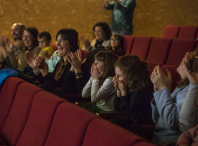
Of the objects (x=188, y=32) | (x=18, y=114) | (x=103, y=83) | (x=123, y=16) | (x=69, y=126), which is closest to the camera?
(x=69, y=126)

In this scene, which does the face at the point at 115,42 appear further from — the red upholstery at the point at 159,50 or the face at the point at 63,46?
the face at the point at 63,46

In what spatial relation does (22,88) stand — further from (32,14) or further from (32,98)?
(32,14)

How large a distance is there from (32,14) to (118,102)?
8.86 feet

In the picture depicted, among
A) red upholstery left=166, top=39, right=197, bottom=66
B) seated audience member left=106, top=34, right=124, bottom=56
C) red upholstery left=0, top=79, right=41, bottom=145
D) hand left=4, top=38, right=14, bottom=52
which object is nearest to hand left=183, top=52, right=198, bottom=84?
red upholstery left=0, top=79, right=41, bottom=145

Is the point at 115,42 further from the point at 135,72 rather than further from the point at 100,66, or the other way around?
the point at 135,72

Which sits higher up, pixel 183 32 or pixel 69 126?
pixel 69 126

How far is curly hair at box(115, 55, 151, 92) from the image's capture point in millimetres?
906

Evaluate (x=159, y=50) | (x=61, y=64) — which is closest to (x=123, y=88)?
(x=61, y=64)

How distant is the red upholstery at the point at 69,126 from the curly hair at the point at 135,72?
1.04 feet

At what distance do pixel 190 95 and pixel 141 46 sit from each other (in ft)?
4.57

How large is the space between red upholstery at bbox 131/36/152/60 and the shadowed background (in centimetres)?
163

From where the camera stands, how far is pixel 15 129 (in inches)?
33.9

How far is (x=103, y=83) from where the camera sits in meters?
1.13

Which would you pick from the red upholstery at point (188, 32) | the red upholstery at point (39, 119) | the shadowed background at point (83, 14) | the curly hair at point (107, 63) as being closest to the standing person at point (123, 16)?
the red upholstery at point (188, 32)
